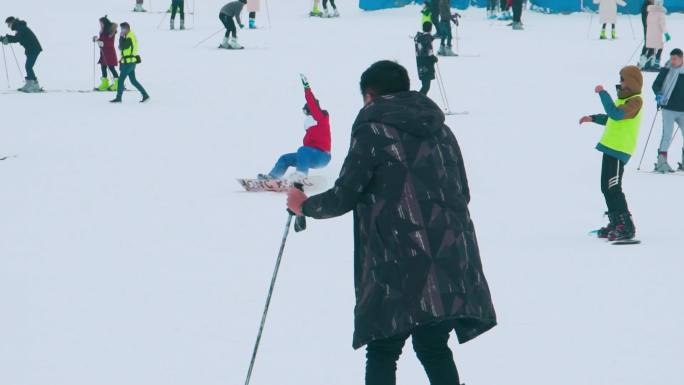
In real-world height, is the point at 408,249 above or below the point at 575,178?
above

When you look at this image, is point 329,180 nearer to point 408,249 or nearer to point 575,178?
point 575,178

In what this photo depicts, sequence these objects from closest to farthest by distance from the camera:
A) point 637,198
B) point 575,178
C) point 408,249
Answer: point 408,249 → point 637,198 → point 575,178

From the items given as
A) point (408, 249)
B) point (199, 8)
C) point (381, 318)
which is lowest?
point (199, 8)

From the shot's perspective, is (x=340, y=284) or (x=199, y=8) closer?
(x=340, y=284)

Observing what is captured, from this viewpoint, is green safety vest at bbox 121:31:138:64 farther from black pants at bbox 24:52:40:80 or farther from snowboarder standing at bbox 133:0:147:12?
snowboarder standing at bbox 133:0:147:12

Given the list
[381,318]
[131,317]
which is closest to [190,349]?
[131,317]

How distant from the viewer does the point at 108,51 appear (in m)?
17.3

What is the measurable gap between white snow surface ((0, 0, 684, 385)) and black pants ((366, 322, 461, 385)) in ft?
4.21

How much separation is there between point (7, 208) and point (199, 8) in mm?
20774

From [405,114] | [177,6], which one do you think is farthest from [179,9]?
[405,114]

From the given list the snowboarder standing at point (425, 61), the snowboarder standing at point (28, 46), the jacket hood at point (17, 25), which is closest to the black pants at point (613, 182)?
the snowboarder standing at point (425, 61)

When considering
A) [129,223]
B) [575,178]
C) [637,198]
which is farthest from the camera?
[575,178]

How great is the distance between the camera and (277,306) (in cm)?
624

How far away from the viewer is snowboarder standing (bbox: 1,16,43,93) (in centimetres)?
1730
